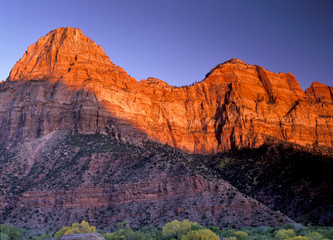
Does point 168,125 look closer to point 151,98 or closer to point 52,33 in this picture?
point 151,98

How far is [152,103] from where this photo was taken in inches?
3802

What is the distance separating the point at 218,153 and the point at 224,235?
47.2 meters

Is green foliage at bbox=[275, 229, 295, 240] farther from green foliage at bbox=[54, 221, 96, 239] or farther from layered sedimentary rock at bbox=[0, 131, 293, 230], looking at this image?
green foliage at bbox=[54, 221, 96, 239]

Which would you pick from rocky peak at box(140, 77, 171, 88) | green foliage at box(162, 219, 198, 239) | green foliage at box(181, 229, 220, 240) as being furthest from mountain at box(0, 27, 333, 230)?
green foliage at box(181, 229, 220, 240)

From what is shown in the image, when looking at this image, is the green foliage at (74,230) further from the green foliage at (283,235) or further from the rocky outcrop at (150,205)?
the green foliage at (283,235)

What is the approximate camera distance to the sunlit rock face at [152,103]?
79375 mm

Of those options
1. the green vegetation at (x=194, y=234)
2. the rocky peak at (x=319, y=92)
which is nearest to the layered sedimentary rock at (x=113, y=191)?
the green vegetation at (x=194, y=234)

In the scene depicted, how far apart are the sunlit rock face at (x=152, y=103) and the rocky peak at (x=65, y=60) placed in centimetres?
24

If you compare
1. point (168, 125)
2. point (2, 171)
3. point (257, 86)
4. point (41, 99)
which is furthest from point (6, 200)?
point (257, 86)

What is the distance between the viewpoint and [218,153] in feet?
293

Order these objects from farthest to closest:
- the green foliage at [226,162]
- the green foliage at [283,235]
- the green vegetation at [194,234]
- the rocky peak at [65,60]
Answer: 1. the rocky peak at [65,60]
2. the green foliage at [226,162]
3. the green foliage at [283,235]
4. the green vegetation at [194,234]

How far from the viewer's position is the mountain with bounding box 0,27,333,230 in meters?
57.1

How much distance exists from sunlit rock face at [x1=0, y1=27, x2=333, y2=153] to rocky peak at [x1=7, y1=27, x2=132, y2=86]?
0.24 meters

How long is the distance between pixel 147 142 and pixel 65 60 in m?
28.2
